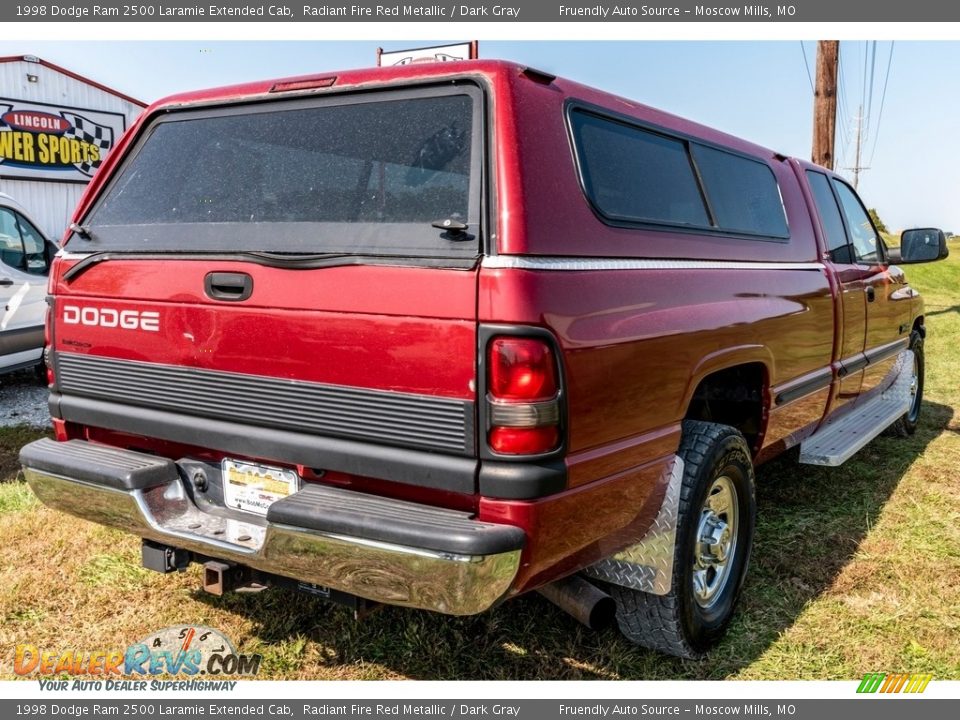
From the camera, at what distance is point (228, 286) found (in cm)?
266

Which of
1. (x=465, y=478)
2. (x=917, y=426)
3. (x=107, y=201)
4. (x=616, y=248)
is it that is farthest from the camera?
(x=917, y=426)

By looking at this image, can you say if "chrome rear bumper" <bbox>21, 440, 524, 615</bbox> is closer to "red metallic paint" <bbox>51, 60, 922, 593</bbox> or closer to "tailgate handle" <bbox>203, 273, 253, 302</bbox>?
"red metallic paint" <bbox>51, 60, 922, 593</bbox>

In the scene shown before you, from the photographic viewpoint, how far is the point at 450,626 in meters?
3.28

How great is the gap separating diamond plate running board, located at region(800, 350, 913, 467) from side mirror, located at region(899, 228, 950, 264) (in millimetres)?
970

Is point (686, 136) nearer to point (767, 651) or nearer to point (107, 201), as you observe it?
point (767, 651)

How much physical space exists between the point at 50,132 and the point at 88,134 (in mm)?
922

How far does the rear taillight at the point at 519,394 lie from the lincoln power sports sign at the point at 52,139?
15838mm

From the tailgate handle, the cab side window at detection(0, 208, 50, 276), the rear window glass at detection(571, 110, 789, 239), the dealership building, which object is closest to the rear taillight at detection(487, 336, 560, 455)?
the rear window glass at detection(571, 110, 789, 239)

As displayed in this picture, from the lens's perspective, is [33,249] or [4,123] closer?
[33,249]

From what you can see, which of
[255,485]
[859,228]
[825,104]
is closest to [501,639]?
[255,485]

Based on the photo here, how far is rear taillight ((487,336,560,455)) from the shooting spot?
2.22 m

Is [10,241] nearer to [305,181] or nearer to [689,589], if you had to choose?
[305,181]

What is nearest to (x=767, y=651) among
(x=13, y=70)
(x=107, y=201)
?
(x=107, y=201)

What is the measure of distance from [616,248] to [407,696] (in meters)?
1.67
